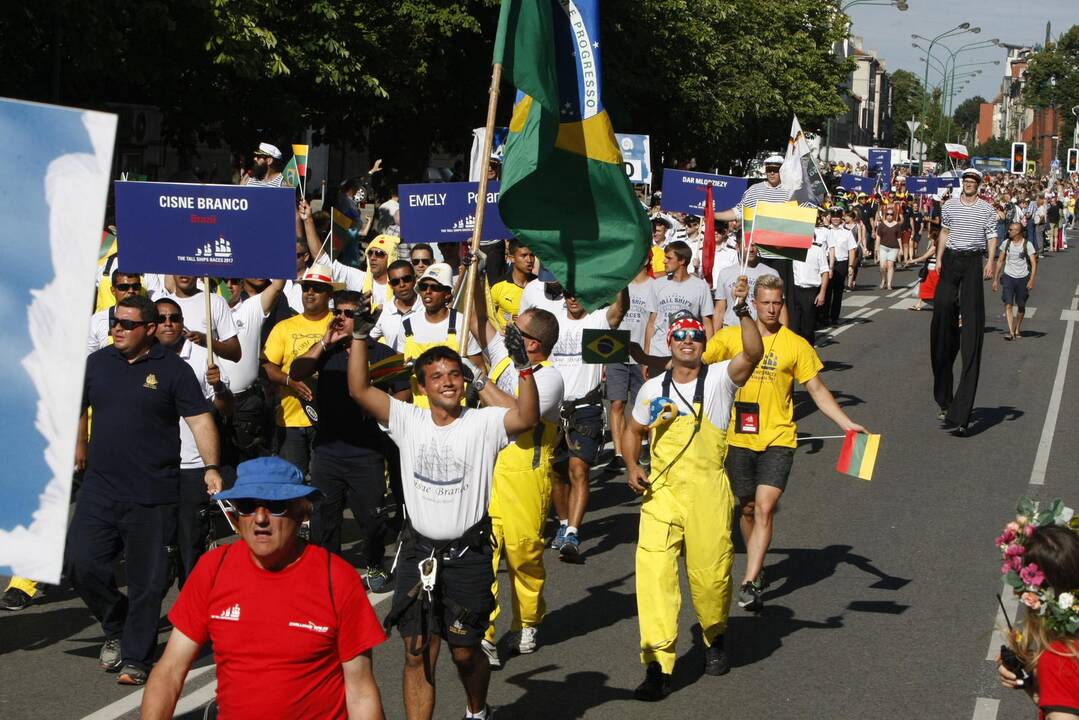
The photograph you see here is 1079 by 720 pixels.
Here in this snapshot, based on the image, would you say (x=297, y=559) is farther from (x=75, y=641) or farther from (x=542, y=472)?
(x=75, y=641)

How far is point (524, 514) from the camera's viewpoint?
802 cm

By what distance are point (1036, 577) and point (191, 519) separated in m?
4.83

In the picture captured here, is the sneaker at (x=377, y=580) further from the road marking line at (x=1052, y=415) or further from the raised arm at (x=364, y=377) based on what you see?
the road marking line at (x=1052, y=415)

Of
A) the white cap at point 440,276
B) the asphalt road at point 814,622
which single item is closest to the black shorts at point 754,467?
the asphalt road at point 814,622

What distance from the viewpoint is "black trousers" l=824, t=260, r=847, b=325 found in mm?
25031

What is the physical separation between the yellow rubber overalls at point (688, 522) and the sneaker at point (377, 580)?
222 centimetres

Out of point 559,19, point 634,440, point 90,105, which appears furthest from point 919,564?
point 90,105

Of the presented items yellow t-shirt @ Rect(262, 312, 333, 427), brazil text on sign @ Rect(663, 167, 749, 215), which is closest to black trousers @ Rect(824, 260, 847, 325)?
brazil text on sign @ Rect(663, 167, 749, 215)

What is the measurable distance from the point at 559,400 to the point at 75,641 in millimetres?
2859

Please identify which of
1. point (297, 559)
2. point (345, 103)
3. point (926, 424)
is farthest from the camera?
point (345, 103)

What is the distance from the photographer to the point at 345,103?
27.8 m

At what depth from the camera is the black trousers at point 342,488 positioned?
9.01m

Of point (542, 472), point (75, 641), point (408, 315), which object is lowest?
point (75, 641)

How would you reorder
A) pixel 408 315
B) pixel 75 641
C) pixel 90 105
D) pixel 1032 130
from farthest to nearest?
1. pixel 1032 130
2. pixel 90 105
3. pixel 408 315
4. pixel 75 641
